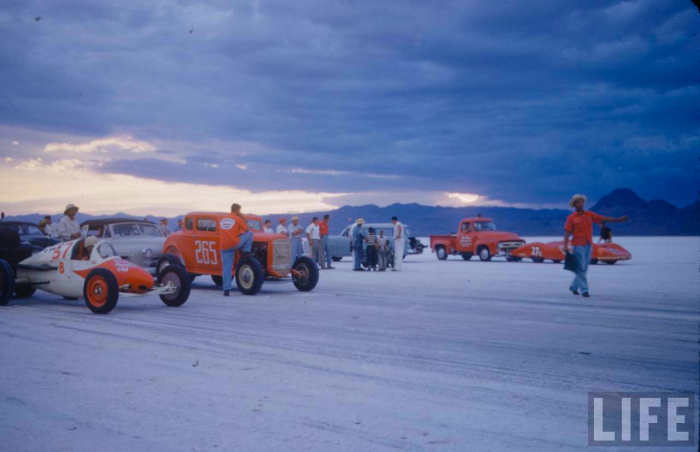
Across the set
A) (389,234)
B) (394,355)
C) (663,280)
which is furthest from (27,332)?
(389,234)

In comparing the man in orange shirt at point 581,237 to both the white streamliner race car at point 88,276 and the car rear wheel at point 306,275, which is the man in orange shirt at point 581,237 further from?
the white streamliner race car at point 88,276

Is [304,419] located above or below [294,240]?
below

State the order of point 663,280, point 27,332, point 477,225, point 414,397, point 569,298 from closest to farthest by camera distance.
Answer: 1. point 414,397
2. point 27,332
3. point 569,298
4. point 663,280
5. point 477,225

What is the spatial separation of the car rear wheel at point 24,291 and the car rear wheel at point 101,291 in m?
2.75

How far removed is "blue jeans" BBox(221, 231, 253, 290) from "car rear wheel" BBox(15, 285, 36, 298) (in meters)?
3.81

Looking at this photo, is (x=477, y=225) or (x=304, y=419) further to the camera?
(x=477, y=225)

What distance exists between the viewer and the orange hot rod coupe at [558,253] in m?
24.1

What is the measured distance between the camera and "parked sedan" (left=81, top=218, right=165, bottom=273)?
575 inches

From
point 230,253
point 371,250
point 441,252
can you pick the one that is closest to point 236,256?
point 230,253

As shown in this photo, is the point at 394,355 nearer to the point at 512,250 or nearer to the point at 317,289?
the point at 317,289

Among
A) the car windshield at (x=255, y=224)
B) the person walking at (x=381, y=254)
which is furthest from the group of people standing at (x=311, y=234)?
the car windshield at (x=255, y=224)

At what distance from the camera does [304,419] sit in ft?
13.5

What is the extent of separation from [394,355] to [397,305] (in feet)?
Result: 14.9

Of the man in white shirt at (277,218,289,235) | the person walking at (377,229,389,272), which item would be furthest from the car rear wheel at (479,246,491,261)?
the man in white shirt at (277,218,289,235)
